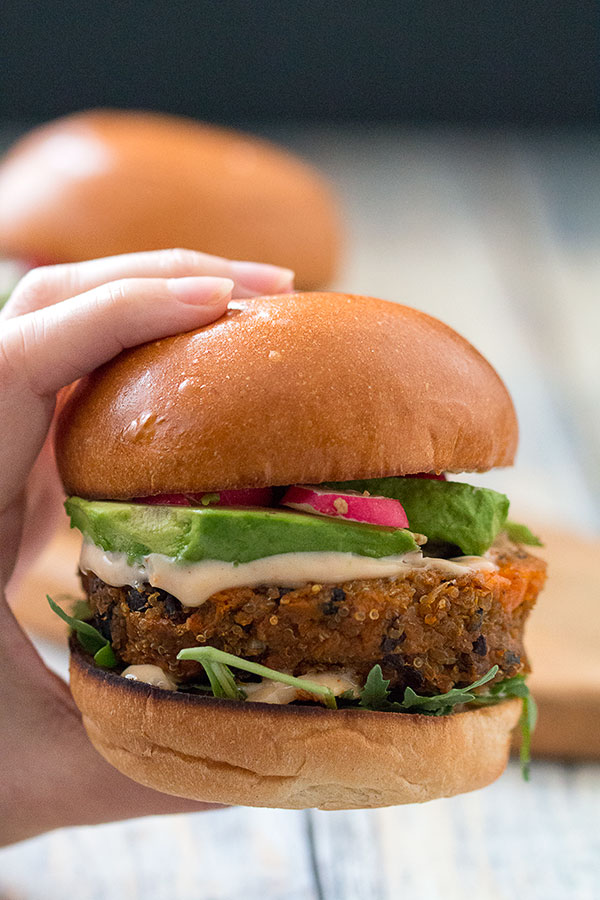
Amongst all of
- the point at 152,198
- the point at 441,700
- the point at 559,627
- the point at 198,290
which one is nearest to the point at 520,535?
the point at 441,700

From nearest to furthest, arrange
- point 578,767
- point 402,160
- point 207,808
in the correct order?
point 207,808 < point 578,767 < point 402,160

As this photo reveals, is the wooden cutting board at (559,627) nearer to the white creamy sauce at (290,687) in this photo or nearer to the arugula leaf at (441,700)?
the white creamy sauce at (290,687)

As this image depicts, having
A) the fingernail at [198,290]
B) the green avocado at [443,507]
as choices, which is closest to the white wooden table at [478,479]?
the green avocado at [443,507]

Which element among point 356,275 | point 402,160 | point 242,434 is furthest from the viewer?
point 402,160

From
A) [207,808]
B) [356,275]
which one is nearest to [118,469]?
[207,808]

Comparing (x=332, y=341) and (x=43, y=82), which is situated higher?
(x=43, y=82)

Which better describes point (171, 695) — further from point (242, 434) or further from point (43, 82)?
point (43, 82)

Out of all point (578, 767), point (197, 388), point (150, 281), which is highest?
point (150, 281)
